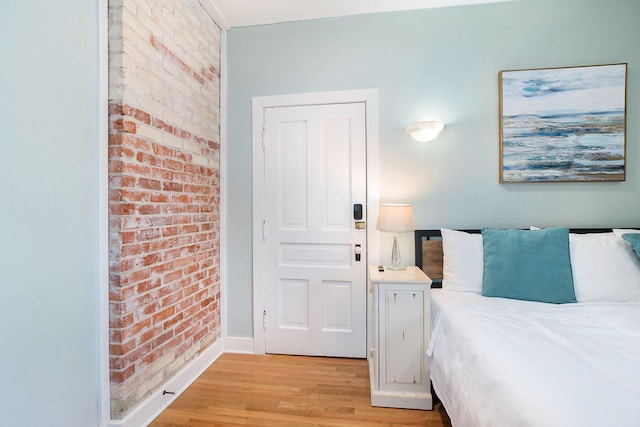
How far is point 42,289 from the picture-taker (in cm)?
119

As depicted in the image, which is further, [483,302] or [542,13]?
[542,13]

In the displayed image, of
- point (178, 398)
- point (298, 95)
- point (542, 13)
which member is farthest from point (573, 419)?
point (542, 13)

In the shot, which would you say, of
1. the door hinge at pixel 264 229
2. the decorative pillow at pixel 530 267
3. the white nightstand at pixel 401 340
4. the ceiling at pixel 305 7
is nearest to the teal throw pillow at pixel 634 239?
the decorative pillow at pixel 530 267

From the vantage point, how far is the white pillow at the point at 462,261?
77.0 inches

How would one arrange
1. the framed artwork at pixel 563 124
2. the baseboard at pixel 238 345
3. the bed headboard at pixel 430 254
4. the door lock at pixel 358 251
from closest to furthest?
1. the framed artwork at pixel 563 124
2. the bed headboard at pixel 430 254
3. the door lock at pixel 358 251
4. the baseboard at pixel 238 345

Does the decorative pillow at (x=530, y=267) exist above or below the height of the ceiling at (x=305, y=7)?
below

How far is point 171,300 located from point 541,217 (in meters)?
2.70

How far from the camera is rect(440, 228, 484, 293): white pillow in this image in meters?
1.96

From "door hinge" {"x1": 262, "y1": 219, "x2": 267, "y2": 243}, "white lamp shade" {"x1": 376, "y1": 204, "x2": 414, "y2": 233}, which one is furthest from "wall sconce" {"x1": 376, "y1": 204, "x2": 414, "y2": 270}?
"door hinge" {"x1": 262, "y1": 219, "x2": 267, "y2": 243}

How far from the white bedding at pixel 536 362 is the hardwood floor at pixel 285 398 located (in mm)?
458

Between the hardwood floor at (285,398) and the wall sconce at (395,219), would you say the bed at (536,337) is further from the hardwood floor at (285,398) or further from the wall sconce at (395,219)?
the hardwood floor at (285,398)

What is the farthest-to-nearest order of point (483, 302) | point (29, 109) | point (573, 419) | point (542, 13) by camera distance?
point (542, 13) → point (483, 302) → point (29, 109) → point (573, 419)

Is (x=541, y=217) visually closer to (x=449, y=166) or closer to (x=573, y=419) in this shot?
(x=449, y=166)

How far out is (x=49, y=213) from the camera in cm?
122
